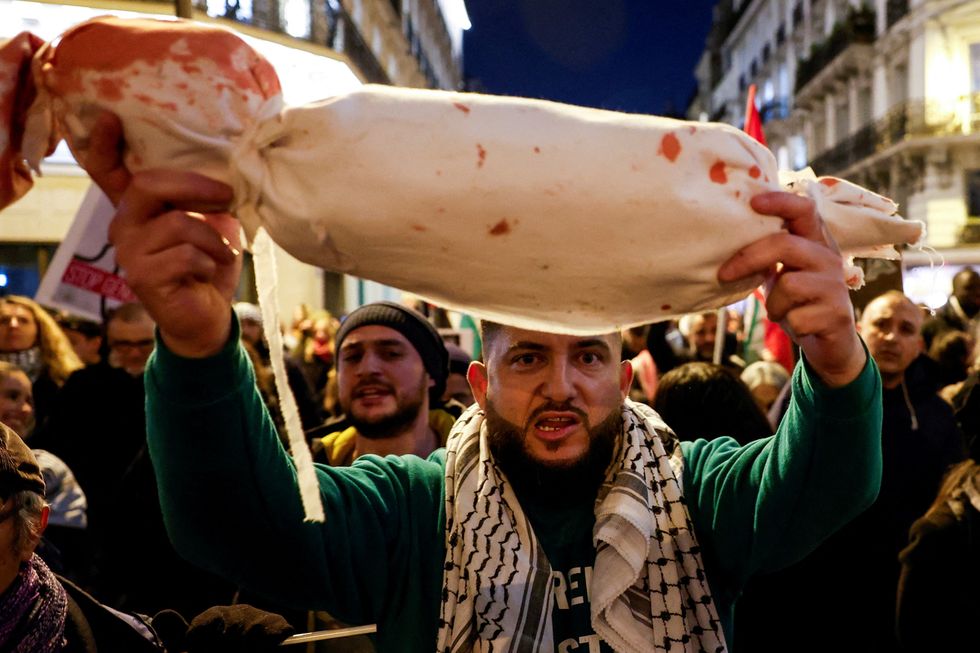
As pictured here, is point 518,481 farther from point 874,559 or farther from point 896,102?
point 896,102

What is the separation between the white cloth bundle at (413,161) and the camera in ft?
4.41

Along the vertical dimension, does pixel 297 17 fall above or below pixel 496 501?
above

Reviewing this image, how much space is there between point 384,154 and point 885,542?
3.16 metres

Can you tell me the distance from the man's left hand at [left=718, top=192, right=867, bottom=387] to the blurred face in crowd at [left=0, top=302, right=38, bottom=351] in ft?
14.7

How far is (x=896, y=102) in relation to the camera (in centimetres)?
2867

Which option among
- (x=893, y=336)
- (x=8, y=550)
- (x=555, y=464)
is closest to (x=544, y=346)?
(x=555, y=464)

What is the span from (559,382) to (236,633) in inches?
34.0

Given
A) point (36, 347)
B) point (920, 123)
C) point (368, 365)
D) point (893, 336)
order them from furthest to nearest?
point (920, 123) → point (36, 347) → point (893, 336) → point (368, 365)

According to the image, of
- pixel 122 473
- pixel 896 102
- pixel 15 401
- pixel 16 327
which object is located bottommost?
pixel 122 473

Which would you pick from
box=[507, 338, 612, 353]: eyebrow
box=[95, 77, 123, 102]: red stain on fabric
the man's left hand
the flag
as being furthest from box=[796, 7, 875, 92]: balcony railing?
box=[95, 77, 123, 102]: red stain on fabric

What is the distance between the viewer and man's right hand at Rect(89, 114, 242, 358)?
1369mm

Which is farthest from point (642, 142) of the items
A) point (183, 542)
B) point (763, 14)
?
point (763, 14)

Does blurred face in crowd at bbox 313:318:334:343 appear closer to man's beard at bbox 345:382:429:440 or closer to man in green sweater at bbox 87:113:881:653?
man's beard at bbox 345:382:429:440

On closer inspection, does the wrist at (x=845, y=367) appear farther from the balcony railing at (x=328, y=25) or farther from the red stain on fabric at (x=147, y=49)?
the balcony railing at (x=328, y=25)
